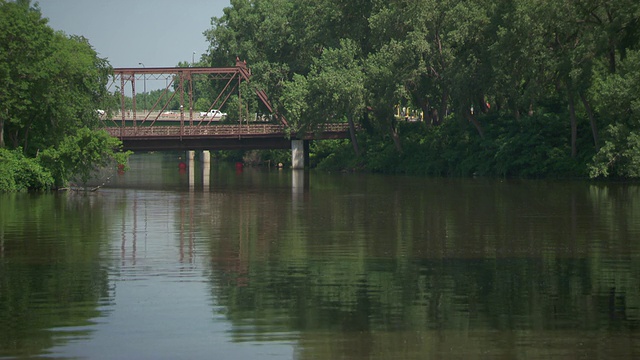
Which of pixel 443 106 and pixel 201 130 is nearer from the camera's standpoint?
pixel 443 106

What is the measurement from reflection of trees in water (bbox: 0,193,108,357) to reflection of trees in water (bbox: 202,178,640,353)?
341 centimetres

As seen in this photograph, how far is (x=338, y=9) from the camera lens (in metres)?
110

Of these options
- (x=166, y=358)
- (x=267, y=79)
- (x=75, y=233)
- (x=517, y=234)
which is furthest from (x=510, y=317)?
(x=267, y=79)

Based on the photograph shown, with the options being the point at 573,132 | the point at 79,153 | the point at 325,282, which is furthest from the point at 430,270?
the point at 573,132

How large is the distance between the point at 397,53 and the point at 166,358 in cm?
7655

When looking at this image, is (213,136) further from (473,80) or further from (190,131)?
(473,80)

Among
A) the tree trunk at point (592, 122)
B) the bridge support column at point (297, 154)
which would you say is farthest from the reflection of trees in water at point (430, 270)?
the bridge support column at point (297, 154)

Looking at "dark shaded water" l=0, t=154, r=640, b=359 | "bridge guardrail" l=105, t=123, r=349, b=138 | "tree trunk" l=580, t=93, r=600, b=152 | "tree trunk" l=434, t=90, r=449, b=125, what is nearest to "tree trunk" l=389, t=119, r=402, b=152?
"tree trunk" l=434, t=90, r=449, b=125

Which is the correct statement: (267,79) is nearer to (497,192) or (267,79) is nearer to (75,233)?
(497,192)

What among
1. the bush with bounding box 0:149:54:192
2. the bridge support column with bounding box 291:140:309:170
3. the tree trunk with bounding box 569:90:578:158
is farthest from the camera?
the bridge support column with bounding box 291:140:309:170

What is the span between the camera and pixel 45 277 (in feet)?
93.7

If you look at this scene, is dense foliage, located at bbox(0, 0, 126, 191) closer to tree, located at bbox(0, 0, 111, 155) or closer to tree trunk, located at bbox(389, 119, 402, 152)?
tree, located at bbox(0, 0, 111, 155)

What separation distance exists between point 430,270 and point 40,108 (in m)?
45.9

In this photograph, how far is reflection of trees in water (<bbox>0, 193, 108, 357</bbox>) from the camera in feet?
69.6
